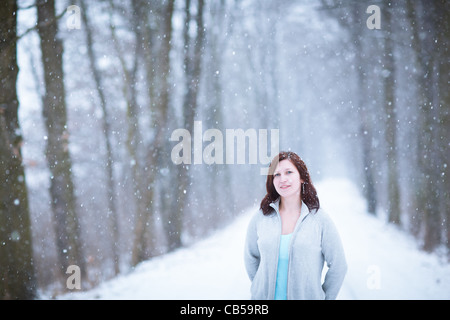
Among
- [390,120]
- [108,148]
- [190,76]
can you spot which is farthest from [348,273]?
[108,148]

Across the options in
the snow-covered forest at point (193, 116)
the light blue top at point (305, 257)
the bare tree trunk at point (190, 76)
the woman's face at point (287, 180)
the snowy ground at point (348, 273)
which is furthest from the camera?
the bare tree trunk at point (190, 76)

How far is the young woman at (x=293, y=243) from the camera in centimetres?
165

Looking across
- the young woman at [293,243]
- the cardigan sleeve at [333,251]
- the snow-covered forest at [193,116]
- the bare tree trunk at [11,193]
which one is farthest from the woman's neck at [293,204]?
the bare tree trunk at [11,193]

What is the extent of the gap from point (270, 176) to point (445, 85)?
7.69ft

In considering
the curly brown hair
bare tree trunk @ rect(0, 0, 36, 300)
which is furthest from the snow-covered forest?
the curly brown hair

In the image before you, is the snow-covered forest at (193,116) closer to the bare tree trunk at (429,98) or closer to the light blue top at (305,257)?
the bare tree trunk at (429,98)

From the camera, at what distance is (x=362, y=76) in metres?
3.26

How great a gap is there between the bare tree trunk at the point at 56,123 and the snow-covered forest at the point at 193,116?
0.01 metres

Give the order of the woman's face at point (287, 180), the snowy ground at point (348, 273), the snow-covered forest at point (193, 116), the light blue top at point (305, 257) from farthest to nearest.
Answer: the snow-covered forest at point (193, 116)
the snowy ground at point (348, 273)
the woman's face at point (287, 180)
the light blue top at point (305, 257)

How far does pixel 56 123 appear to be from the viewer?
125 inches

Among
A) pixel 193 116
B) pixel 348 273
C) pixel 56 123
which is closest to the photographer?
pixel 348 273

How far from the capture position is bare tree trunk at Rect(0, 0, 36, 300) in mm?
3037

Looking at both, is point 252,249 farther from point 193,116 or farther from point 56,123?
point 56,123

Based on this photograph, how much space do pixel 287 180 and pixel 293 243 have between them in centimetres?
31
